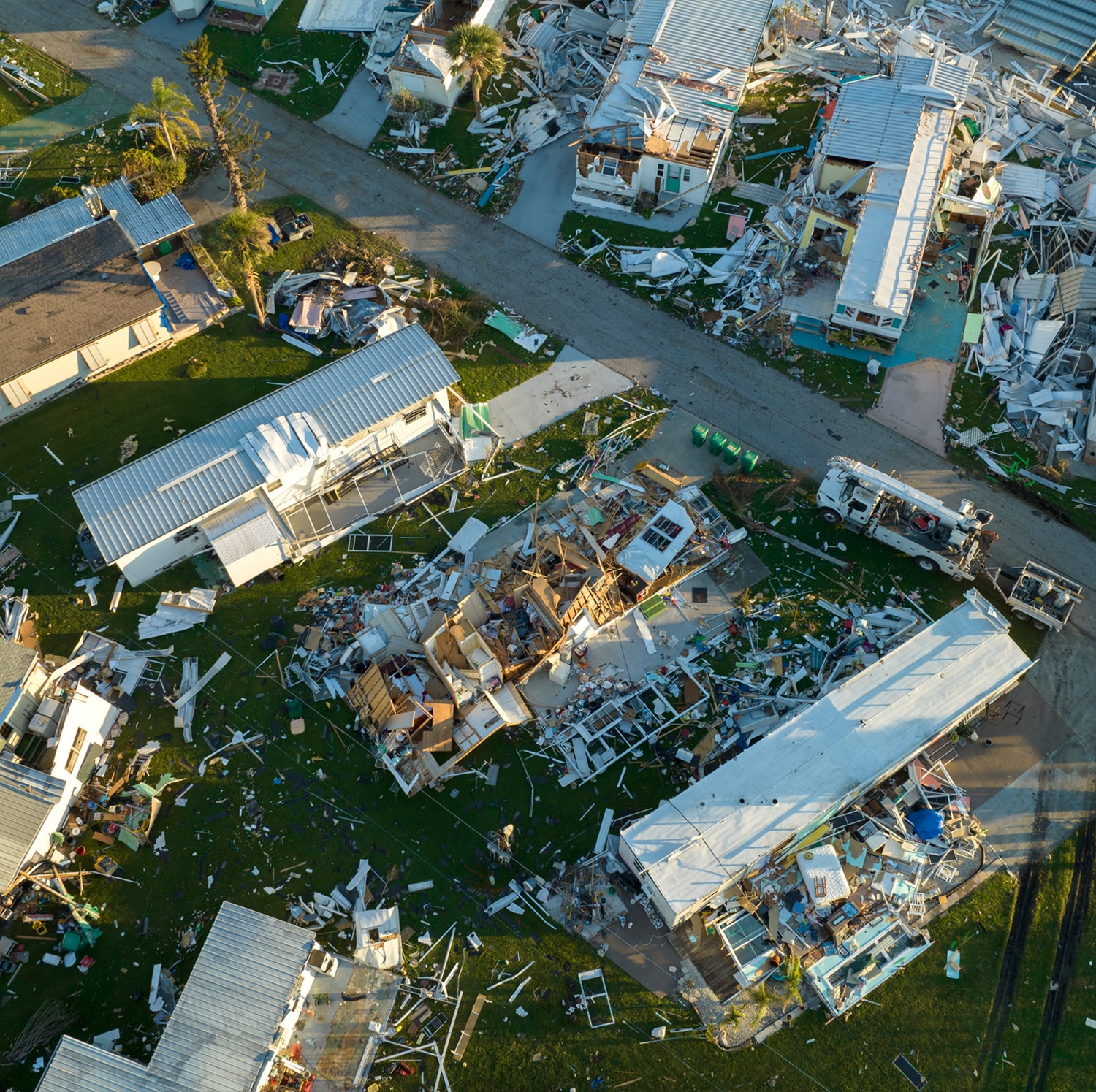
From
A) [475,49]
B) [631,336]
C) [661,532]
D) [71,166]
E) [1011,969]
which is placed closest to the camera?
[1011,969]

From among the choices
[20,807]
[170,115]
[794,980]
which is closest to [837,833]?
[794,980]

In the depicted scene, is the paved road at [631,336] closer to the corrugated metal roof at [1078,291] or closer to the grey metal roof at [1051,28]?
the corrugated metal roof at [1078,291]

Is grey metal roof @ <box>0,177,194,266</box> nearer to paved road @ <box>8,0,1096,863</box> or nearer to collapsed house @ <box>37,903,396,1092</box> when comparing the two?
paved road @ <box>8,0,1096,863</box>

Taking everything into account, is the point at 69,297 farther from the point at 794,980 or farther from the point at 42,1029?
the point at 794,980

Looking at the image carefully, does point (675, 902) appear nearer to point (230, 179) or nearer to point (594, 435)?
point (594, 435)

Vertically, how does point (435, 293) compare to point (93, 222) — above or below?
below

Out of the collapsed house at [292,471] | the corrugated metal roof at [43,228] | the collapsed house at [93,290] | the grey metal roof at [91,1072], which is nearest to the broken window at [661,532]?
the collapsed house at [292,471]
